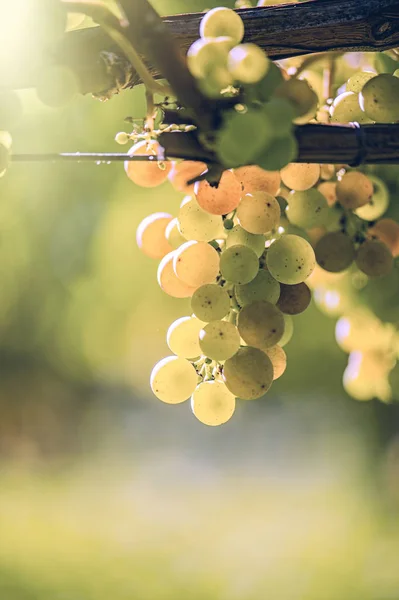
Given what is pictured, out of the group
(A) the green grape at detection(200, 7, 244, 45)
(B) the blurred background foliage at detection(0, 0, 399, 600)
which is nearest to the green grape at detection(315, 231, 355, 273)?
(A) the green grape at detection(200, 7, 244, 45)

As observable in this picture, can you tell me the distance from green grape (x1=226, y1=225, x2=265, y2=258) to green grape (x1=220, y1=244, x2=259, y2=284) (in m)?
0.01

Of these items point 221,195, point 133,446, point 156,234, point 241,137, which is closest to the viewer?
point 241,137

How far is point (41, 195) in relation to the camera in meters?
1.48

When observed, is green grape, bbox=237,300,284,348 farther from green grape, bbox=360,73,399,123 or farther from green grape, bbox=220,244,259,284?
green grape, bbox=360,73,399,123

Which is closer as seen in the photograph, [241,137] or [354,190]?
[241,137]

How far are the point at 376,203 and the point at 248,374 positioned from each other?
25 cm

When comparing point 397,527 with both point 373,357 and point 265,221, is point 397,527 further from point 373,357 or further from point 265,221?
point 265,221

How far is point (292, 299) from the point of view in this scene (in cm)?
47

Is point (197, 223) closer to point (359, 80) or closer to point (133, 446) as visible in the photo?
point (359, 80)

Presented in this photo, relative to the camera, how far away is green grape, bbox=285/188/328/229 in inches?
19.3

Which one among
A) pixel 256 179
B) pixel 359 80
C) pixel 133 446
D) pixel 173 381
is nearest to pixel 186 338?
pixel 173 381

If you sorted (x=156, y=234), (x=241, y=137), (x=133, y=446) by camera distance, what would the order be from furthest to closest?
(x=133, y=446) < (x=156, y=234) < (x=241, y=137)

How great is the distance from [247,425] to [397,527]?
0.57 m

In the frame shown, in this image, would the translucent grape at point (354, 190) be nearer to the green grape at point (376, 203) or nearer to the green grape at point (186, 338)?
the green grape at point (376, 203)
